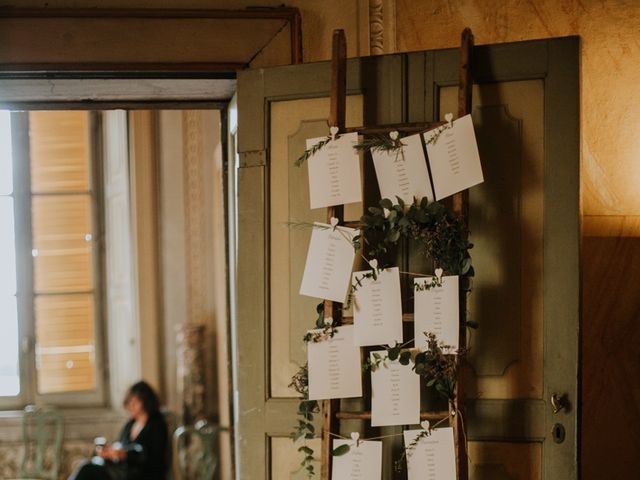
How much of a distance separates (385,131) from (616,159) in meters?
0.85

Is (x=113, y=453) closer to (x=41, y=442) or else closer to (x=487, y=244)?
(x=41, y=442)

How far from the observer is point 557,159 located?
2215 millimetres

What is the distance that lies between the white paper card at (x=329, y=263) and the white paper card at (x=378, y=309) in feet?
0.14

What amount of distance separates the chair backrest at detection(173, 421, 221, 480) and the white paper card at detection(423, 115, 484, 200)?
3.21 metres

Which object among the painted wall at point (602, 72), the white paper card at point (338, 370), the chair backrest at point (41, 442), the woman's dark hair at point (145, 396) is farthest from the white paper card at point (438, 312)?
the chair backrest at point (41, 442)

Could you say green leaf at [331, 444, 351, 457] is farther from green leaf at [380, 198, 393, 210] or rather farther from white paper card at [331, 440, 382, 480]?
green leaf at [380, 198, 393, 210]

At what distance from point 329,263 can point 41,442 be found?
162 inches

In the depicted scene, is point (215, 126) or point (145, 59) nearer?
point (145, 59)

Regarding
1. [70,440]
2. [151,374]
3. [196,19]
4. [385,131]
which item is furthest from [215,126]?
[385,131]

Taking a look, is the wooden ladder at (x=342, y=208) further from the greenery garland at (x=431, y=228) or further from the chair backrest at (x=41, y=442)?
the chair backrest at (x=41, y=442)

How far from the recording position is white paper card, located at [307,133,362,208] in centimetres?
225

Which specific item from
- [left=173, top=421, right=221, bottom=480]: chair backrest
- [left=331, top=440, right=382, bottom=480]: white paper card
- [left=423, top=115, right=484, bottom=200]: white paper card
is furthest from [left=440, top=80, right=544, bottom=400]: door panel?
[left=173, top=421, right=221, bottom=480]: chair backrest

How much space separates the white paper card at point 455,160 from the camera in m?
2.15

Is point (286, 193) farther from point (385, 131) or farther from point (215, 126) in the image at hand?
point (215, 126)
